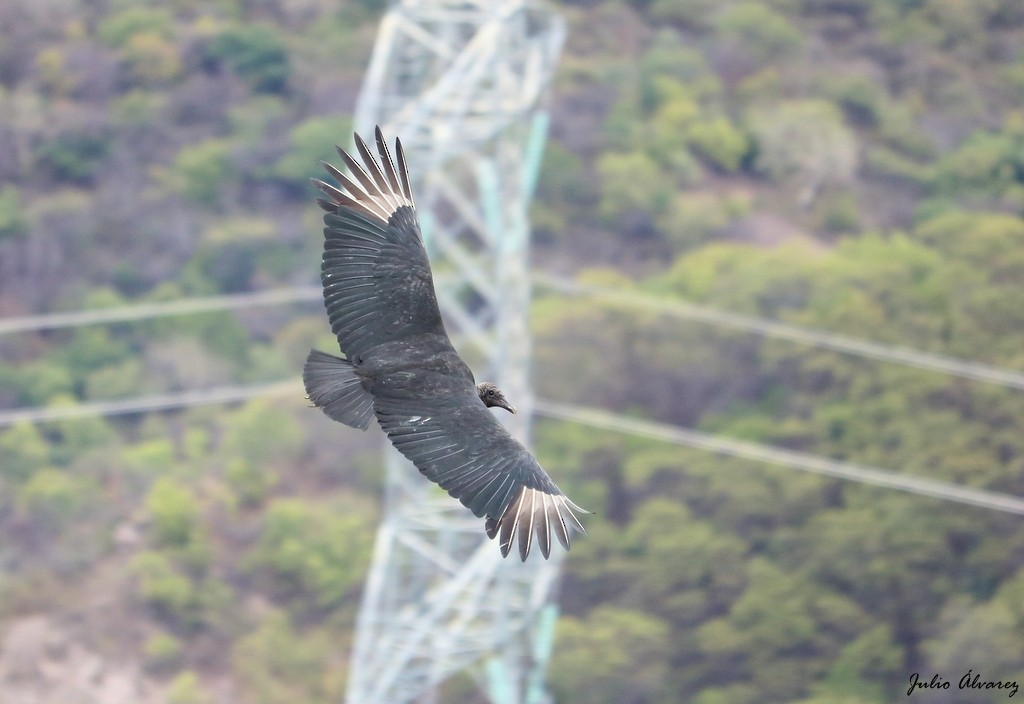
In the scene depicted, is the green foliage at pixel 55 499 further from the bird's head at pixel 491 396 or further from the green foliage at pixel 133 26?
the bird's head at pixel 491 396

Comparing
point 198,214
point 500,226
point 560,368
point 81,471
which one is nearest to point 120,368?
point 81,471

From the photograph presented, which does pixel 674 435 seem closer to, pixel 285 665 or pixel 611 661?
pixel 611 661

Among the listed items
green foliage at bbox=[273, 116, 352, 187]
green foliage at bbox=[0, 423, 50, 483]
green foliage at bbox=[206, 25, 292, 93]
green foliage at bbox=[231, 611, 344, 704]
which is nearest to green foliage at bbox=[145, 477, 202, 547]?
green foliage at bbox=[231, 611, 344, 704]

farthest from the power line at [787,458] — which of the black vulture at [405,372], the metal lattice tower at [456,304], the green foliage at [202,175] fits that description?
the black vulture at [405,372]

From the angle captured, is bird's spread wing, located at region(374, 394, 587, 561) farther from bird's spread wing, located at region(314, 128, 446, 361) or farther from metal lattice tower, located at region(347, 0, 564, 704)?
metal lattice tower, located at region(347, 0, 564, 704)

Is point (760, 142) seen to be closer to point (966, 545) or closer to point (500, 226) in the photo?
point (966, 545)
